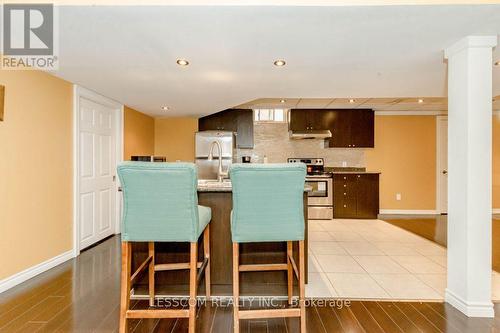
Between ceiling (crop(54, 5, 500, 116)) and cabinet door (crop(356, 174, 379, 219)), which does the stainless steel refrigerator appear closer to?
ceiling (crop(54, 5, 500, 116))

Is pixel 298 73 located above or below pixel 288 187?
above

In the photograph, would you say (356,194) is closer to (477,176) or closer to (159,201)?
(477,176)

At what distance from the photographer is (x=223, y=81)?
3449mm

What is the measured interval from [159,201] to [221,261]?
0.96 metres

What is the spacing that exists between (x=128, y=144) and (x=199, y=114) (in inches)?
55.9

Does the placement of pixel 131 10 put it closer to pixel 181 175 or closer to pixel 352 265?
pixel 181 175

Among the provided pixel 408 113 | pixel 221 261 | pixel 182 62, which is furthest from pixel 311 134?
pixel 221 261

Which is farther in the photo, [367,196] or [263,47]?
[367,196]

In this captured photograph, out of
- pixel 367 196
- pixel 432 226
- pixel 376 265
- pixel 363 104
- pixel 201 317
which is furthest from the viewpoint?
pixel 367 196

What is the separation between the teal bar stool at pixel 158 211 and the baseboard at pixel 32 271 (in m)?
1.61

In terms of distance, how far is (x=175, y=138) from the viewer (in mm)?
6207

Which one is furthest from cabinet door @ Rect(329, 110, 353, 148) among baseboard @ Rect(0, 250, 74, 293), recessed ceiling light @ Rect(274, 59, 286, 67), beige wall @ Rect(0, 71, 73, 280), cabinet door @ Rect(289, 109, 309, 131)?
baseboard @ Rect(0, 250, 74, 293)

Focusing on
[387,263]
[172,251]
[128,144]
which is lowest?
[387,263]

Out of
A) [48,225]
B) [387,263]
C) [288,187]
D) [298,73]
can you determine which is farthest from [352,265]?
[48,225]
